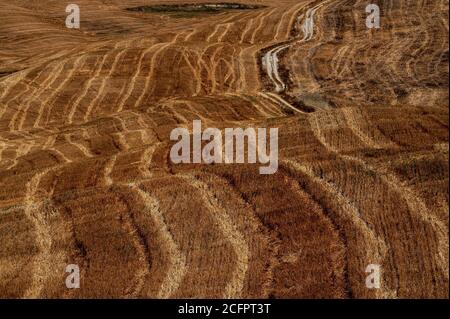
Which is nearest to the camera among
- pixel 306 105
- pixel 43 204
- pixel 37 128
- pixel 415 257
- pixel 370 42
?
pixel 415 257

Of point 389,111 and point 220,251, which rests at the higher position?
point 389,111

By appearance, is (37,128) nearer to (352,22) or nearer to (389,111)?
(389,111)

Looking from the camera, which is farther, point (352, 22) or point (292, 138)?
point (352, 22)

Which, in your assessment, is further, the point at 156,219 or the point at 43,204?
the point at 43,204

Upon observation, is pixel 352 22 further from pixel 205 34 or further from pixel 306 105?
pixel 306 105

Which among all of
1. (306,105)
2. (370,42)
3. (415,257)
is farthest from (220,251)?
(370,42)

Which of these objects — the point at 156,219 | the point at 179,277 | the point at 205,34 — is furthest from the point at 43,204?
the point at 205,34

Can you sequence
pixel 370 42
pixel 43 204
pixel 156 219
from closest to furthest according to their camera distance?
pixel 156 219 < pixel 43 204 < pixel 370 42

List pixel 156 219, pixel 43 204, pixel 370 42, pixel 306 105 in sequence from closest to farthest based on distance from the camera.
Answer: pixel 156 219 < pixel 43 204 < pixel 306 105 < pixel 370 42

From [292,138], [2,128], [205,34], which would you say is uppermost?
[292,138]
